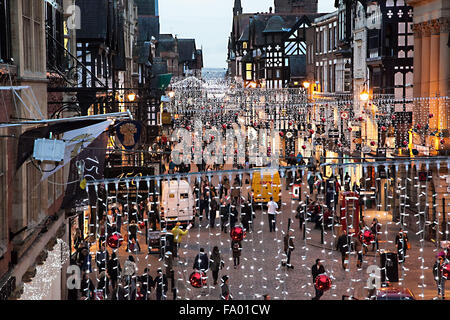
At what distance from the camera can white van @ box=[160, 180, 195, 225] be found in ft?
124

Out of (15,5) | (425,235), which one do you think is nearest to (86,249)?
(15,5)

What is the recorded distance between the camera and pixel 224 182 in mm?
48406

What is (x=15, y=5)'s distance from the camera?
1593cm

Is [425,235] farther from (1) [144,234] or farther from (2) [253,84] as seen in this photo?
(2) [253,84]

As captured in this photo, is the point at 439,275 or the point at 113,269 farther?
the point at 113,269

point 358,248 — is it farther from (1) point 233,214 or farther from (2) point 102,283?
(2) point 102,283

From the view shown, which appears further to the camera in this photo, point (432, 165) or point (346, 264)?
point (432, 165)

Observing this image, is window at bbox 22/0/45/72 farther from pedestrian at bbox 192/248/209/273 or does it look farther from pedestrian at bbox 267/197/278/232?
pedestrian at bbox 267/197/278/232

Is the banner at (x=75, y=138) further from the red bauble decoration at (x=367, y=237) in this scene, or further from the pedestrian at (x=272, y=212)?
the pedestrian at (x=272, y=212)

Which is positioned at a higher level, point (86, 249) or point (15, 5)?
point (15, 5)

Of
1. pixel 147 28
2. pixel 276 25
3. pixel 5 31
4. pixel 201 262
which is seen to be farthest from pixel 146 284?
pixel 276 25

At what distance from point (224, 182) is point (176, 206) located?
10.6 meters
